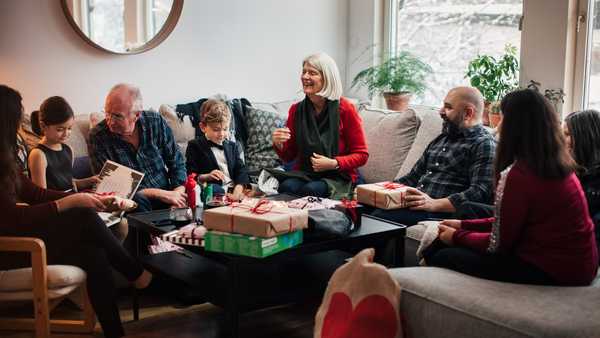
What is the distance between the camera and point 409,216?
3602 mm

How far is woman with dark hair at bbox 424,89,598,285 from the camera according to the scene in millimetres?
2496

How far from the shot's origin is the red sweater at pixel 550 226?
2.49m

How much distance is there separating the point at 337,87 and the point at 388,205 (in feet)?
2.94

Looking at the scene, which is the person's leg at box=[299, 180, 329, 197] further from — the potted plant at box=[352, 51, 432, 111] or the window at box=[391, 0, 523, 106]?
the window at box=[391, 0, 523, 106]

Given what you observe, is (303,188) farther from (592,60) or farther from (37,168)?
(592,60)

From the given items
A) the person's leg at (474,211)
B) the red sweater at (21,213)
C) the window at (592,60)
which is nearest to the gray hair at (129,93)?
the red sweater at (21,213)

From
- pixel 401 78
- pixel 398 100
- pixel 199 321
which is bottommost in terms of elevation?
pixel 199 321

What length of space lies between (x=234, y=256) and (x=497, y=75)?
240 cm

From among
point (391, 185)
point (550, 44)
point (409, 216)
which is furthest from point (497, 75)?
point (409, 216)

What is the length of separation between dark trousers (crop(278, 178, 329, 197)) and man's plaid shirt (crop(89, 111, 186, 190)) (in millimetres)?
555

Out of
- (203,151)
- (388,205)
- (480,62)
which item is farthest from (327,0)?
(388,205)

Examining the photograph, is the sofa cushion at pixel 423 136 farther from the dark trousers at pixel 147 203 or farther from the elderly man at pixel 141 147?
the dark trousers at pixel 147 203

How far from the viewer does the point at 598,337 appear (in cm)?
222

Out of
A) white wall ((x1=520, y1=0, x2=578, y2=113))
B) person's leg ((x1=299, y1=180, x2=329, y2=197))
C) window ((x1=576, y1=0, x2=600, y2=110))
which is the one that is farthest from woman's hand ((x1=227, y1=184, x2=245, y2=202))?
window ((x1=576, y1=0, x2=600, y2=110))
